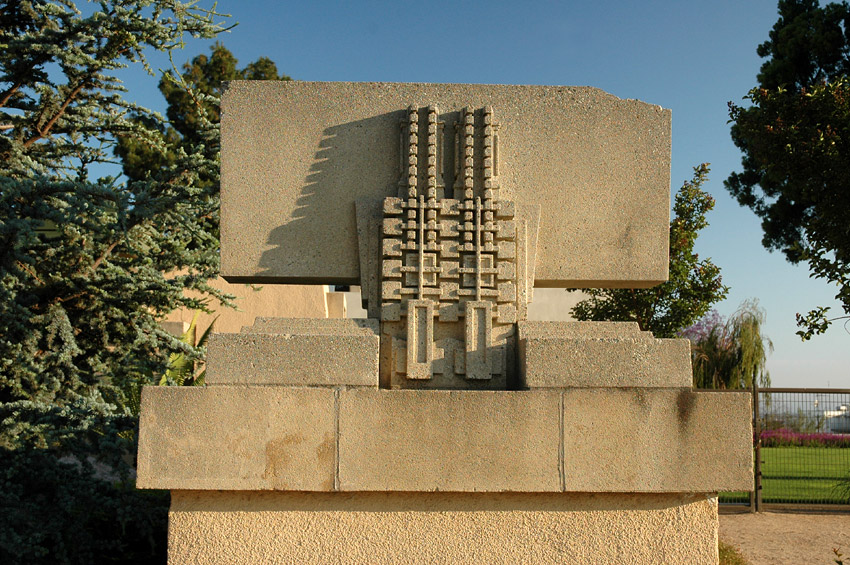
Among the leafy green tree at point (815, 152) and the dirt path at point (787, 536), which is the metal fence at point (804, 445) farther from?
the leafy green tree at point (815, 152)

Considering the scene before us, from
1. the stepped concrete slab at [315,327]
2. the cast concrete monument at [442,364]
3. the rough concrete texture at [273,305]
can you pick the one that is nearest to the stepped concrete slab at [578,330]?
the cast concrete monument at [442,364]

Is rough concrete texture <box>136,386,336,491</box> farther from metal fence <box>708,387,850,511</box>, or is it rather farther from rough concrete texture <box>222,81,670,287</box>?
metal fence <box>708,387,850,511</box>

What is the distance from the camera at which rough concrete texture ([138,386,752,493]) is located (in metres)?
4.20

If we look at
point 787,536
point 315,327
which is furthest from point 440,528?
point 787,536

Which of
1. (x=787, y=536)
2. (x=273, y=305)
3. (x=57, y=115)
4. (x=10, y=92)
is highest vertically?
(x=10, y=92)

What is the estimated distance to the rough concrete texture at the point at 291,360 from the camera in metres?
4.36

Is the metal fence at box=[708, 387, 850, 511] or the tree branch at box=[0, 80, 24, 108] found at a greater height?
the tree branch at box=[0, 80, 24, 108]

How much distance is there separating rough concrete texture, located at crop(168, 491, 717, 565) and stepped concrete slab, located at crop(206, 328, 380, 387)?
0.70 m

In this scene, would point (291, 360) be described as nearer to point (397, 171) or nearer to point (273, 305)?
point (397, 171)

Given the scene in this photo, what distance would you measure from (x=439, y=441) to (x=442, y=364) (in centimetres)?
55

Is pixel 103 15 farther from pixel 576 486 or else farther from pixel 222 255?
pixel 576 486

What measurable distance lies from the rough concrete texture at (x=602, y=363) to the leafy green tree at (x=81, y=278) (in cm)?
350

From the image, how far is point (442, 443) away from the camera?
4.23 meters

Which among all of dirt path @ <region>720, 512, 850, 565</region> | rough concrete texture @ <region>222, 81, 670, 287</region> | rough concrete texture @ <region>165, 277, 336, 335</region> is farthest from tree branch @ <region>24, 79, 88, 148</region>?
dirt path @ <region>720, 512, 850, 565</region>
